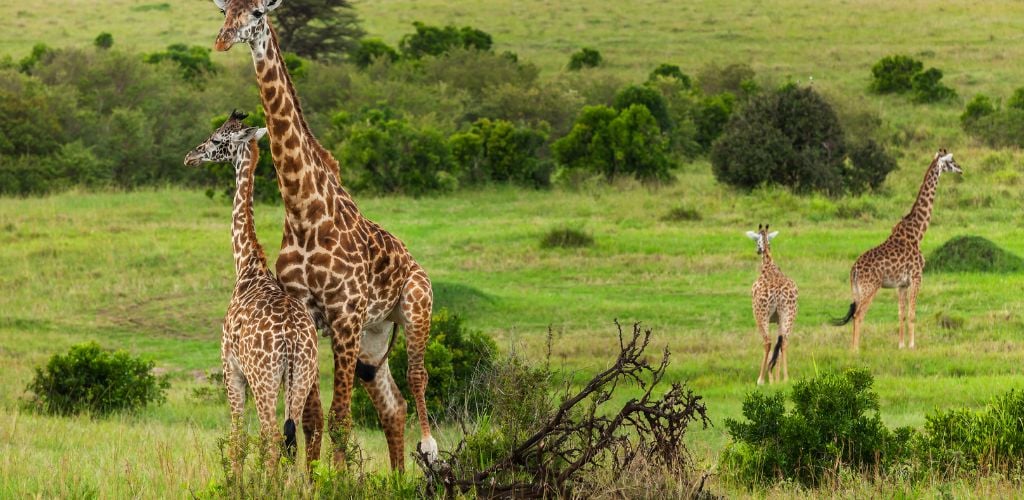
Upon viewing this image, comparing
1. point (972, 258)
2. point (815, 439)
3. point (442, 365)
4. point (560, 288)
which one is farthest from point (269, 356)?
point (972, 258)

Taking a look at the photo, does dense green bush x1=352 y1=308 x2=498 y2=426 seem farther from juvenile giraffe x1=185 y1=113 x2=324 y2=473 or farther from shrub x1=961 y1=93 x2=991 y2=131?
shrub x1=961 y1=93 x2=991 y2=131

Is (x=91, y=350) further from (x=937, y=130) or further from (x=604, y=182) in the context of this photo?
(x=937, y=130)

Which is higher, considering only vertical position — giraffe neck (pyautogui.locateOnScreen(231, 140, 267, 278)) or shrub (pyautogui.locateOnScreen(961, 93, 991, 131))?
giraffe neck (pyautogui.locateOnScreen(231, 140, 267, 278))

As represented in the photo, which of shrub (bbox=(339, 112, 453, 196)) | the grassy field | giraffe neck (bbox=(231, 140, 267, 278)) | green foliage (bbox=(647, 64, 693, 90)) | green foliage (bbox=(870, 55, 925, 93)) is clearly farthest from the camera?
green foliage (bbox=(647, 64, 693, 90))

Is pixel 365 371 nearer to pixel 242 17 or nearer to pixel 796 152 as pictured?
pixel 242 17

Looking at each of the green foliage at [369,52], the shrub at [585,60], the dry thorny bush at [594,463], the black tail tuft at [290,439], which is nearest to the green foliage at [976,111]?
the shrub at [585,60]

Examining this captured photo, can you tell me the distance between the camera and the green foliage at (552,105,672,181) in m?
29.8

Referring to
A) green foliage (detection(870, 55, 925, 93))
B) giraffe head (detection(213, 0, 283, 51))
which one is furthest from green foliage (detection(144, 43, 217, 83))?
giraffe head (detection(213, 0, 283, 51))

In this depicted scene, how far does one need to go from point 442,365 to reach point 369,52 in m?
35.4

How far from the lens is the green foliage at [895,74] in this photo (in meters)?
41.1

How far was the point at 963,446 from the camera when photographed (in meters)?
7.86

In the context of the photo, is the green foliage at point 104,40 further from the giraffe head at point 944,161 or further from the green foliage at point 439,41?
the giraffe head at point 944,161

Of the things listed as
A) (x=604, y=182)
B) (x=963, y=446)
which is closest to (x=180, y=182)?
(x=604, y=182)

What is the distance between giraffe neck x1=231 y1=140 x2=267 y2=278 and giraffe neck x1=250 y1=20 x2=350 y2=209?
1.49 feet
